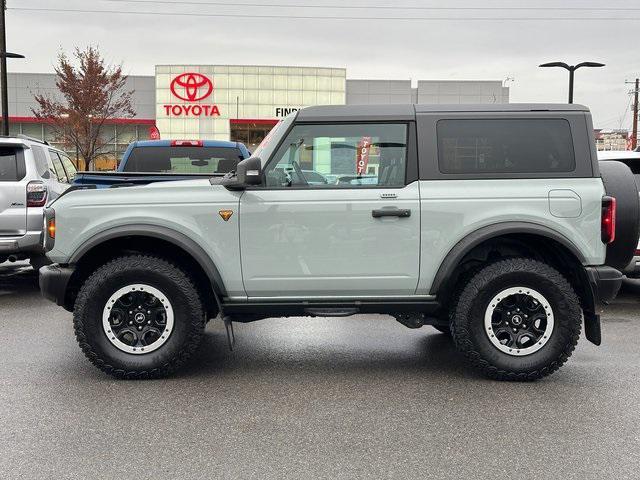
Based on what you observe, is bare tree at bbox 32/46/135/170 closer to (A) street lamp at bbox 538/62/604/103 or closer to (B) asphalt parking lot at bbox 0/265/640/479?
(A) street lamp at bbox 538/62/604/103

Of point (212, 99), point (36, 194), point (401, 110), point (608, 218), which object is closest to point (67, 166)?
point (36, 194)

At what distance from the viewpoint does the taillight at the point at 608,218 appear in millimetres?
4762

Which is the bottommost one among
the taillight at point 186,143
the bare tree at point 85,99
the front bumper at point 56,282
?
the front bumper at point 56,282

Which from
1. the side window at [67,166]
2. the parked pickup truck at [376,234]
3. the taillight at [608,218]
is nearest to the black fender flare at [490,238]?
the parked pickup truck at [376,234]

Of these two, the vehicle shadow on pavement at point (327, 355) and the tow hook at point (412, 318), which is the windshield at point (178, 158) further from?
the tow hook at point (412, 318)

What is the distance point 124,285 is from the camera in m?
4.86

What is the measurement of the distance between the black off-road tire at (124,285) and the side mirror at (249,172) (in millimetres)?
841

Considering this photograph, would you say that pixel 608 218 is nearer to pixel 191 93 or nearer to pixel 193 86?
pixel 193 86

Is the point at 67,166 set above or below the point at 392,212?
above

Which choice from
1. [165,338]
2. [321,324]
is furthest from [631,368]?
[165,338]

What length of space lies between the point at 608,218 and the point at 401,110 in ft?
5.54

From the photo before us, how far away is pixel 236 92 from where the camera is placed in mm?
48406

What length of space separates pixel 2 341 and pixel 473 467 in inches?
181

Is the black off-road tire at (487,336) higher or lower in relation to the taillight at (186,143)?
lower
